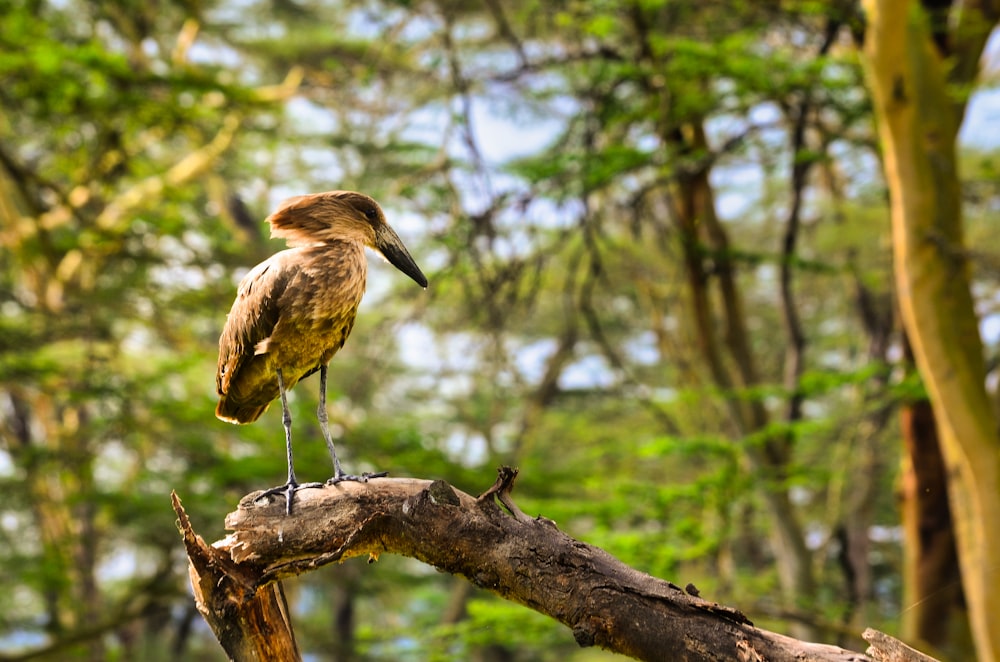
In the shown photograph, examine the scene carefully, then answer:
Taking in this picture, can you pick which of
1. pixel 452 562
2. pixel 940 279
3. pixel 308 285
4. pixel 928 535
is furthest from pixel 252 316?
pixel 928 535

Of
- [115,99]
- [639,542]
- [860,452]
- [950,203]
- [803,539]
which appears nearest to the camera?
[950,203]

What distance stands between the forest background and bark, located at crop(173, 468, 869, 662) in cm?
357

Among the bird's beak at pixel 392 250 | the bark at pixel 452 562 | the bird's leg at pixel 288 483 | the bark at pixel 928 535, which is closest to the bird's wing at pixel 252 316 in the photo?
the bird's leg at pixel 288 483

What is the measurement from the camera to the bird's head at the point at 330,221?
2.24 m

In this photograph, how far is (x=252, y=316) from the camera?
2.32 metres

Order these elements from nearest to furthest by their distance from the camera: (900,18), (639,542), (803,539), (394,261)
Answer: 1. (394,261)
2. (900,18)
3. (639,542)
4. (803,539)

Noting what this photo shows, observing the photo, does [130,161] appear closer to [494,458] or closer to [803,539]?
[494,458]

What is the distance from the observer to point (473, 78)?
7.59 meters

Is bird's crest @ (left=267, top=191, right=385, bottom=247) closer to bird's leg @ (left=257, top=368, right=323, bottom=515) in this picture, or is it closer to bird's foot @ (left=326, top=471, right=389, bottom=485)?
bird's leg @ (left=257, top=368, right=323, bottom=515)

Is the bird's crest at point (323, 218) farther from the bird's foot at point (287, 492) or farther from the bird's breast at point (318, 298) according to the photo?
the bird's foot at point (287, 492)

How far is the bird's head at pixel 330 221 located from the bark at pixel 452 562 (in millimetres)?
577

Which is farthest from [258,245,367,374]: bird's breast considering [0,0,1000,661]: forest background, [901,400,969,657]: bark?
[901,400,969,657]: bark

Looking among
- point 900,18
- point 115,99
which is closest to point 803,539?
point 900,18

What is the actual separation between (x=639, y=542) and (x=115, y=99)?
6.26 meters
